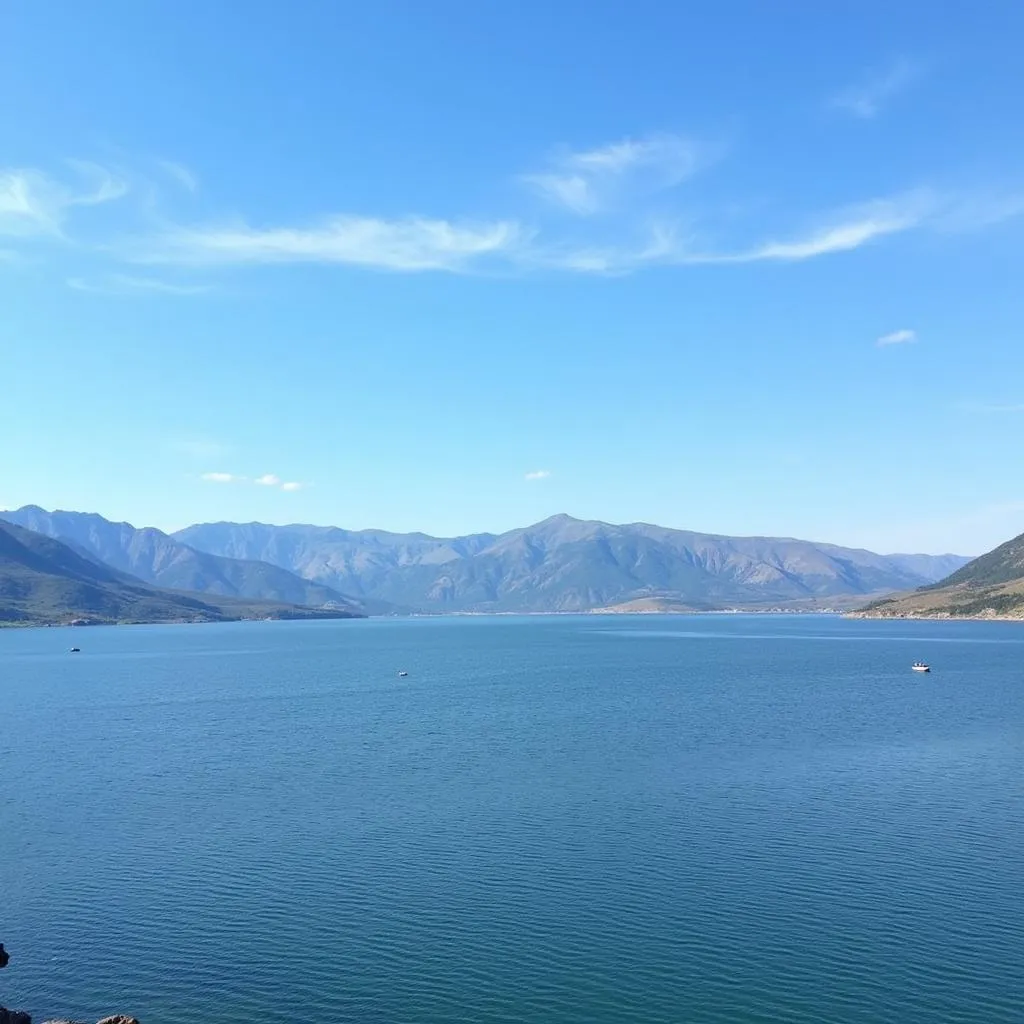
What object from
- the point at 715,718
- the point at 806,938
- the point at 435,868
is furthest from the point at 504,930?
the point at 715,718

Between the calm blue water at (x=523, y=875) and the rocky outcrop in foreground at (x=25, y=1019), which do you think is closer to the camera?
the rocky outcrop in foreground at (x=25, y=1019)

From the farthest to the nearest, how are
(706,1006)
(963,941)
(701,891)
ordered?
(701,891) → (963,941) → (706,1006)

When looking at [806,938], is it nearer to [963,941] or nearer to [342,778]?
[963,941]

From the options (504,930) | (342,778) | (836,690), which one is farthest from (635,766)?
(836,690)

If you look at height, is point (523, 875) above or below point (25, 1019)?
below

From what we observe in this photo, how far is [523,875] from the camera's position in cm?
5922

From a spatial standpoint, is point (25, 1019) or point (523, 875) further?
point (523, 875)

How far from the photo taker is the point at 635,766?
9306 cm

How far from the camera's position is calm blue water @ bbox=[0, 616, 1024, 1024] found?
142 ft

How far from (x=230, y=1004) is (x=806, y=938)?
29663 mm

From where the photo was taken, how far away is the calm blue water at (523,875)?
43312 mm

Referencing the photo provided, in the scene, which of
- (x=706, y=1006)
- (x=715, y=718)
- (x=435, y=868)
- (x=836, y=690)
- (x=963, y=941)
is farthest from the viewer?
(x=836, y=690)

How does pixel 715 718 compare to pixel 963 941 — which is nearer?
pixel 963 941

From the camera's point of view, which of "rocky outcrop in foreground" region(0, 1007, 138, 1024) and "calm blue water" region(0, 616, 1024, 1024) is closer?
"rocky outcrop in foreground" region(0, 1007, 138, 1024)
